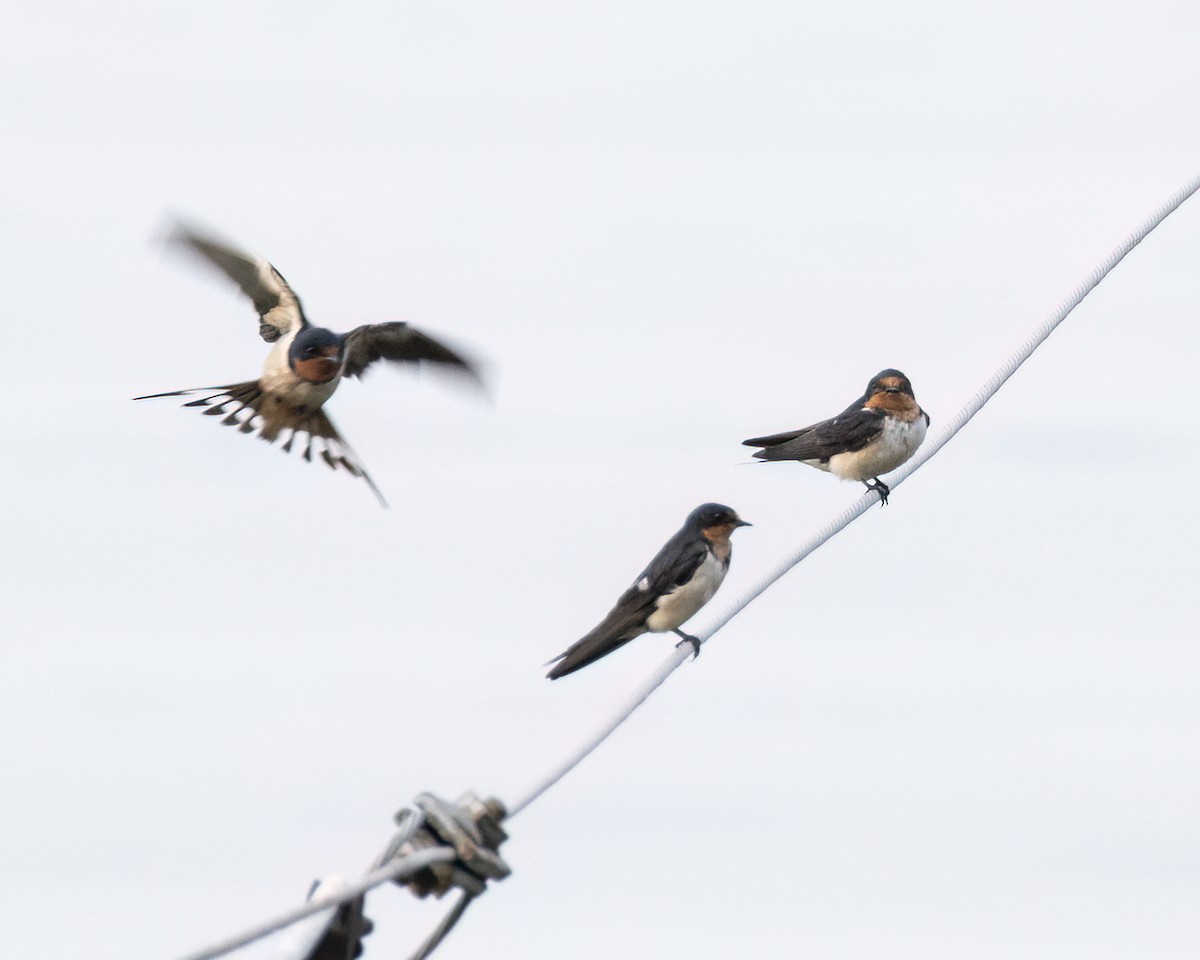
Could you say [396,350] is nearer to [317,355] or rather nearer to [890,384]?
[317,355]

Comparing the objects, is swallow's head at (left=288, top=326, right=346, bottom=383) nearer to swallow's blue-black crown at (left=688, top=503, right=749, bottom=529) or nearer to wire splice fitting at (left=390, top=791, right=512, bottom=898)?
swallow's blue-black crown at (left=688, top=503, right=749, bottom=529)

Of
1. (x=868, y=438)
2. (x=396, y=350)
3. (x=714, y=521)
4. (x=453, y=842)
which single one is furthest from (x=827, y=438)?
(x=453, y=842)

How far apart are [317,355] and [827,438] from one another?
2.39m

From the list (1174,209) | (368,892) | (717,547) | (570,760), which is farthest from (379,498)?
(368,892)

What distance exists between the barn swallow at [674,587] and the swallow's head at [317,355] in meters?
1.91

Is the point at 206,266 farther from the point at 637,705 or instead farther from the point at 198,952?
the point at 198,952

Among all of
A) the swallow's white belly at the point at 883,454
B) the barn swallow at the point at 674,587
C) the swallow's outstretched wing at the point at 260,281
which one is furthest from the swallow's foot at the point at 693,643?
the swallow's outstretched wing at the point at 260,281

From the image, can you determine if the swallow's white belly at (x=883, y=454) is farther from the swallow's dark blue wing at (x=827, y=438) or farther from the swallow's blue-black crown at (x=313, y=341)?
the swallow's blue-black crown at (x=313, y=341)

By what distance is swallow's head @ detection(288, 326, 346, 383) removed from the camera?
11.1 metres

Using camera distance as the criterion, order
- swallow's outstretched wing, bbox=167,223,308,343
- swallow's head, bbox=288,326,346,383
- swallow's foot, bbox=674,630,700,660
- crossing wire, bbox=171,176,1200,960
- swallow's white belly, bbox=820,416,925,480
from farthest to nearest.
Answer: swallow's outstretched wing, bbox=167,223,308,343 < swallow's head, bbox=288,326,346,383 < swallow's white belly, bbox=820,416,925,480 < swallow's foot, bbox=674,630,700,660 < crossing wire, bbox=171,176,1200,960

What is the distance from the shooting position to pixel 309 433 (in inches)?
453

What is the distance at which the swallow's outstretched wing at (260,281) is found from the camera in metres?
11.9

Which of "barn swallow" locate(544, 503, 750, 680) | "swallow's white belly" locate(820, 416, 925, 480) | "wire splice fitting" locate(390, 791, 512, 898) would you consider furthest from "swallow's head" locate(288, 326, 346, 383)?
"wire splice fitting" locate(390, 791, 512, 898)

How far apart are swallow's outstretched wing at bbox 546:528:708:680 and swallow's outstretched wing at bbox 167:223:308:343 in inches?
105
